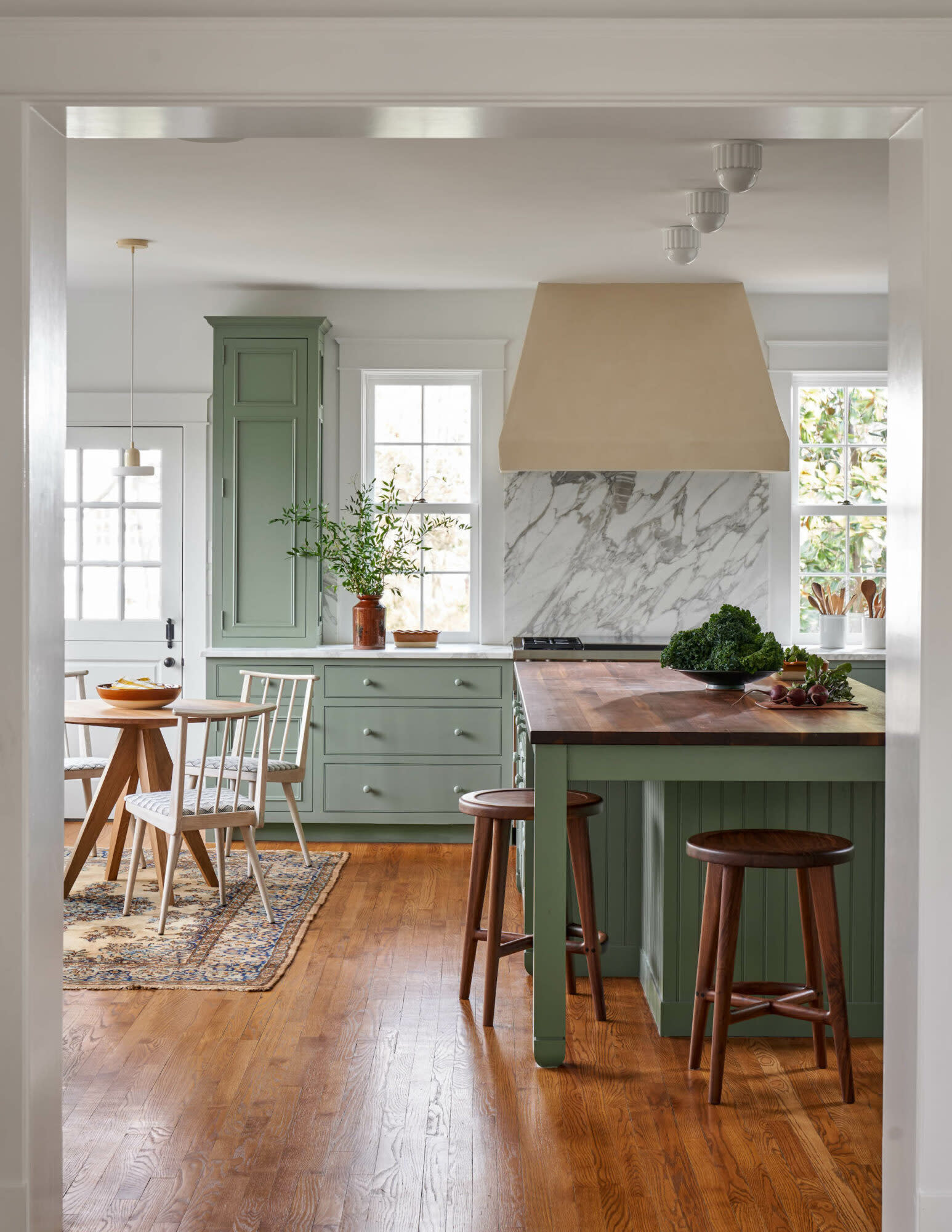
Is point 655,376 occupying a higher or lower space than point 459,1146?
higher

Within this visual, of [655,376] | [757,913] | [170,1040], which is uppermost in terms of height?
[655,376]

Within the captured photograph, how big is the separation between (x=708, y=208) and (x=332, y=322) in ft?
8.38

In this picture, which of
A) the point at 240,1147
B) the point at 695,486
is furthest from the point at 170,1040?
the point at 695,486

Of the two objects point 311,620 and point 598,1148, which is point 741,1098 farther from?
point 311,620

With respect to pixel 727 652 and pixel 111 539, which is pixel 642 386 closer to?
pixel 727 652

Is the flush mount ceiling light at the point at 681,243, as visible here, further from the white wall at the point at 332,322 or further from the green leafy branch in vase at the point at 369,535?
the green leafy branch in vase at the point at 369,535

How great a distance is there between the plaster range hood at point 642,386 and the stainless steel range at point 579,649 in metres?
0.88

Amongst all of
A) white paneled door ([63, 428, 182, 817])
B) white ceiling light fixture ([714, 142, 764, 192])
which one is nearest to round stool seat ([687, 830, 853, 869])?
white ceiling light fixture ([714, 142, 764, 192])

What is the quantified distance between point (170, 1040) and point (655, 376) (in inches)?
153

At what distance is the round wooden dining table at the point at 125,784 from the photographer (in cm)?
487

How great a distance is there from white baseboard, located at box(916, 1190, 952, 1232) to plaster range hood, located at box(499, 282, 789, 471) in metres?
4.04

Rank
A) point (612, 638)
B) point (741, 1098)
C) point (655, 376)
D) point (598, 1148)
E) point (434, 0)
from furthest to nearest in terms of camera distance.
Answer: point (612, 638) < point (655, 376) < point (741, 1098) < point (598, 1148) < point (434, 0)

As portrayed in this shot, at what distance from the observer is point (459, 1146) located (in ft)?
9.04

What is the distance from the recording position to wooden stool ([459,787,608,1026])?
3.49 metres
